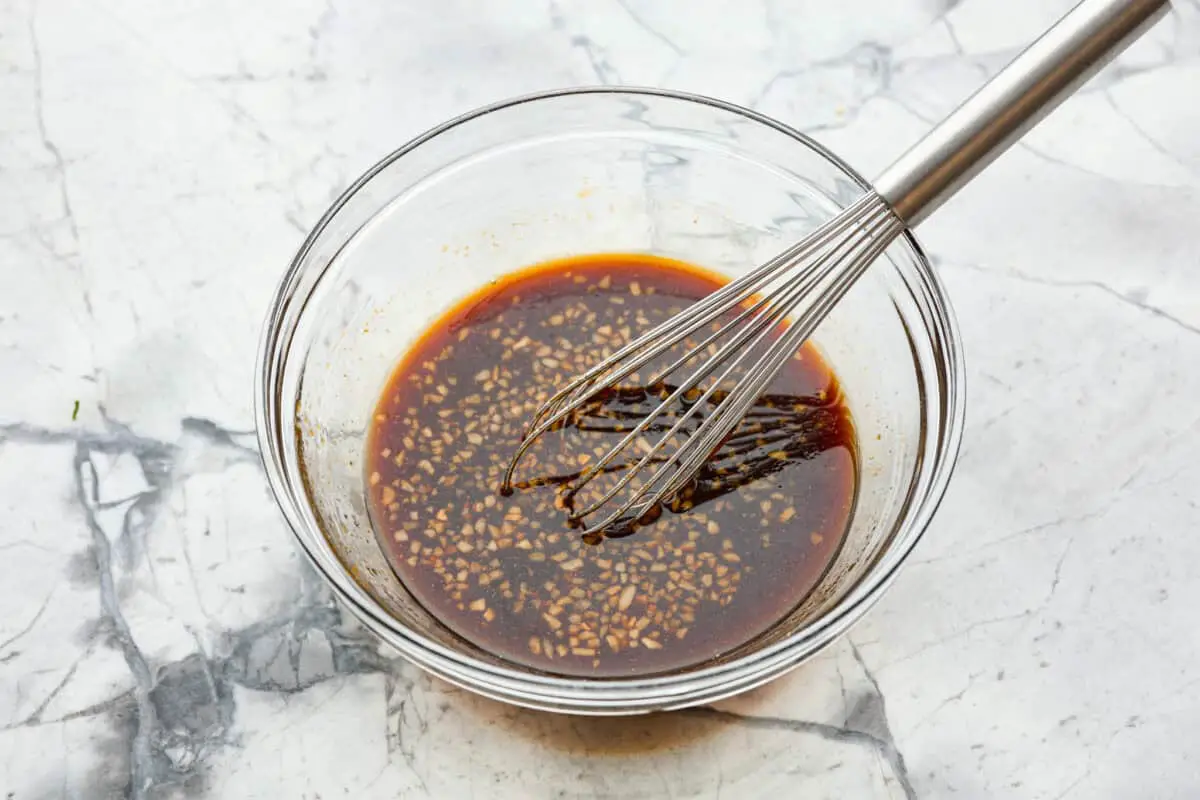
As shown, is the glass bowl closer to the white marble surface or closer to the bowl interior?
the bowl interior

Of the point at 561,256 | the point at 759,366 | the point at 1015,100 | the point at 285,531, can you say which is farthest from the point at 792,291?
the point at 285,531

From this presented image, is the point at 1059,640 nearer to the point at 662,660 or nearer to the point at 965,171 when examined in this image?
the point at 662,660

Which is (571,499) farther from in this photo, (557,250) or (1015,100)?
(1015,100)

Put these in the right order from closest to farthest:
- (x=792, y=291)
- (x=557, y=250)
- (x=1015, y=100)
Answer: (x=1015, y=100) → (x=792, y=291) → (x=557, y=250)

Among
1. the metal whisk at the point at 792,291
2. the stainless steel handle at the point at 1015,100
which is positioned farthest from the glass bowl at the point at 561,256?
the stainless steel handle at the point at 1015,100

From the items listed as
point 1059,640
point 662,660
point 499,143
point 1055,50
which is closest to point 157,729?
point 662,660

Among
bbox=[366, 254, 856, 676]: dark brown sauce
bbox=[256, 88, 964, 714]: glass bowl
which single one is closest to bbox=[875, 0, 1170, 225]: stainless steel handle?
bbox=[256, 88, 964, 714]: glass bowl

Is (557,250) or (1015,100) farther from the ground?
(557,250)
